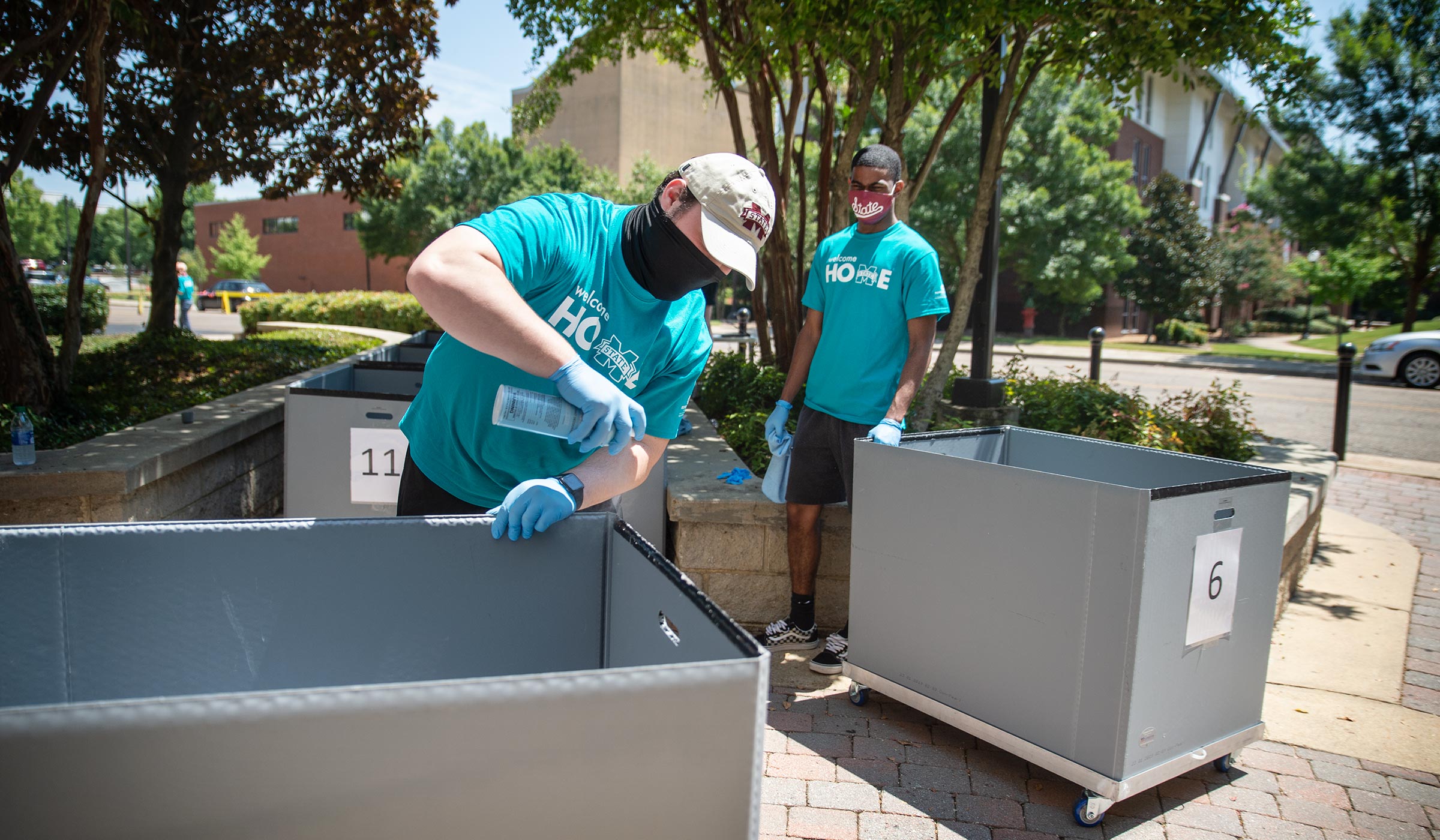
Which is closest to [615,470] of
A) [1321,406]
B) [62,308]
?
[1321,406]

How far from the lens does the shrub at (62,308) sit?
14711 mm

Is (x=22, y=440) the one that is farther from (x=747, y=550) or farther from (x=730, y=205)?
(x=730, y=205)

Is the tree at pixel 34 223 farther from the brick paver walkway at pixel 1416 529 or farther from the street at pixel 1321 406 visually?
the brick paver walkway at pixel 1416 529

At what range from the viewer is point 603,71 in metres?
45.6

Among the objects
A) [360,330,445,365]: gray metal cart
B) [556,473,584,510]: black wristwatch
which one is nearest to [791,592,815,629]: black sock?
[556,473,584,510]: black wristwatch

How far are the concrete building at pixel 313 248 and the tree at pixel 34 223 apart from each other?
592 inches

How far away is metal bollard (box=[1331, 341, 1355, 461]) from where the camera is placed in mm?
8961

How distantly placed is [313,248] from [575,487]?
6069cm

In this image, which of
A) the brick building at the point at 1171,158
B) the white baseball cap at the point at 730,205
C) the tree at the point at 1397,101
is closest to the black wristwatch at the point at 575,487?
the white baseball cap at the point at 730,205

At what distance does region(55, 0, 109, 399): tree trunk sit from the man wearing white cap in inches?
207

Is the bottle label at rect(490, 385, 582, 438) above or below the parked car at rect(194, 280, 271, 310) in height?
below

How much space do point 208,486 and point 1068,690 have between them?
461 cm

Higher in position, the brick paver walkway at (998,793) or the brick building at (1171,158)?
the brick building at (1171,158)

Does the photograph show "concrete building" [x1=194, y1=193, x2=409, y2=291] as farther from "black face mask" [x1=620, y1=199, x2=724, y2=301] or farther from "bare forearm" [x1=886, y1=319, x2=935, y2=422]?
"black face mask" [x1=620, y1=199, x2=724, y2=301]
